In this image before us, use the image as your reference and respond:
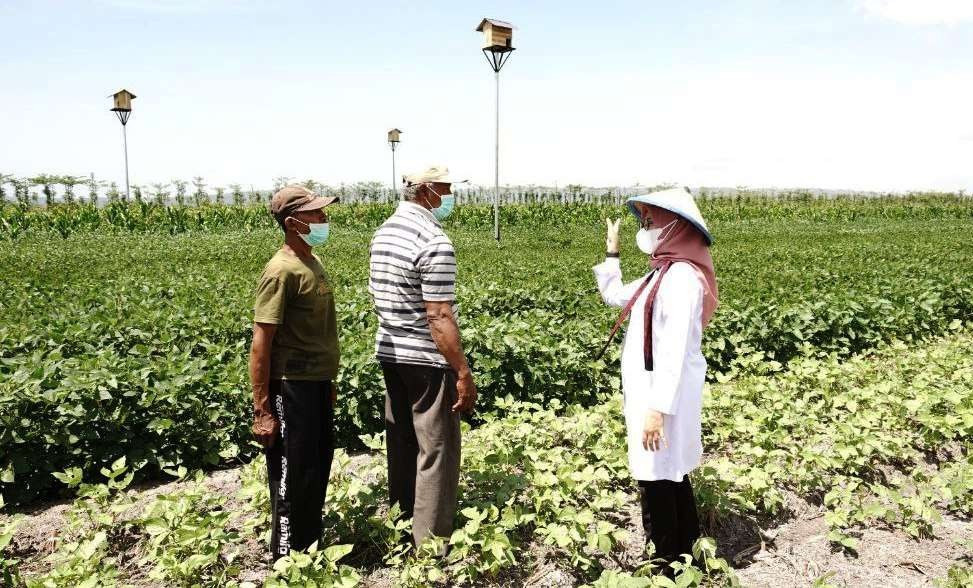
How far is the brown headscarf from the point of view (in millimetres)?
2838

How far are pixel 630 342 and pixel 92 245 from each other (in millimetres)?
16050

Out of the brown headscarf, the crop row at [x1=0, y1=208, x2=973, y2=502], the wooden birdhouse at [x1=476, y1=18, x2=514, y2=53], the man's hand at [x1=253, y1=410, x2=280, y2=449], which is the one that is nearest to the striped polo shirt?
the man's hand at [x1=253, y1=410, x2=280, y2=449]

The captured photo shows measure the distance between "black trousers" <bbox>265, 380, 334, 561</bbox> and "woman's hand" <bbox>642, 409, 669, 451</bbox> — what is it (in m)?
1.43

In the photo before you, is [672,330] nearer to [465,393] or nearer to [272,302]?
[465,393]

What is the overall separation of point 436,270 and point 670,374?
3.48 feet

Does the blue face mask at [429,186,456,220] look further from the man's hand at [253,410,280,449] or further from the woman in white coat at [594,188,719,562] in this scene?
the man's hand at [253,410,280,449]

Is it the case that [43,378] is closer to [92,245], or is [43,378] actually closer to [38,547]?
[38,547]

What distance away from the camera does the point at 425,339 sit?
3.01 metres

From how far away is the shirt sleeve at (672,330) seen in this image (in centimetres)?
275

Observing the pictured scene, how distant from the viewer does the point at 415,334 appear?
302 cm

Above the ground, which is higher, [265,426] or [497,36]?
[497,36]

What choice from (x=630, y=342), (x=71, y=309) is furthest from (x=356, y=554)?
(x=71, y=309)

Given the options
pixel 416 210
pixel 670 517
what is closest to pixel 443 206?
pixel 416 210

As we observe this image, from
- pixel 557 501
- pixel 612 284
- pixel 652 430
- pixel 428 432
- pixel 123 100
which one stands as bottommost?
pixel 557 501
